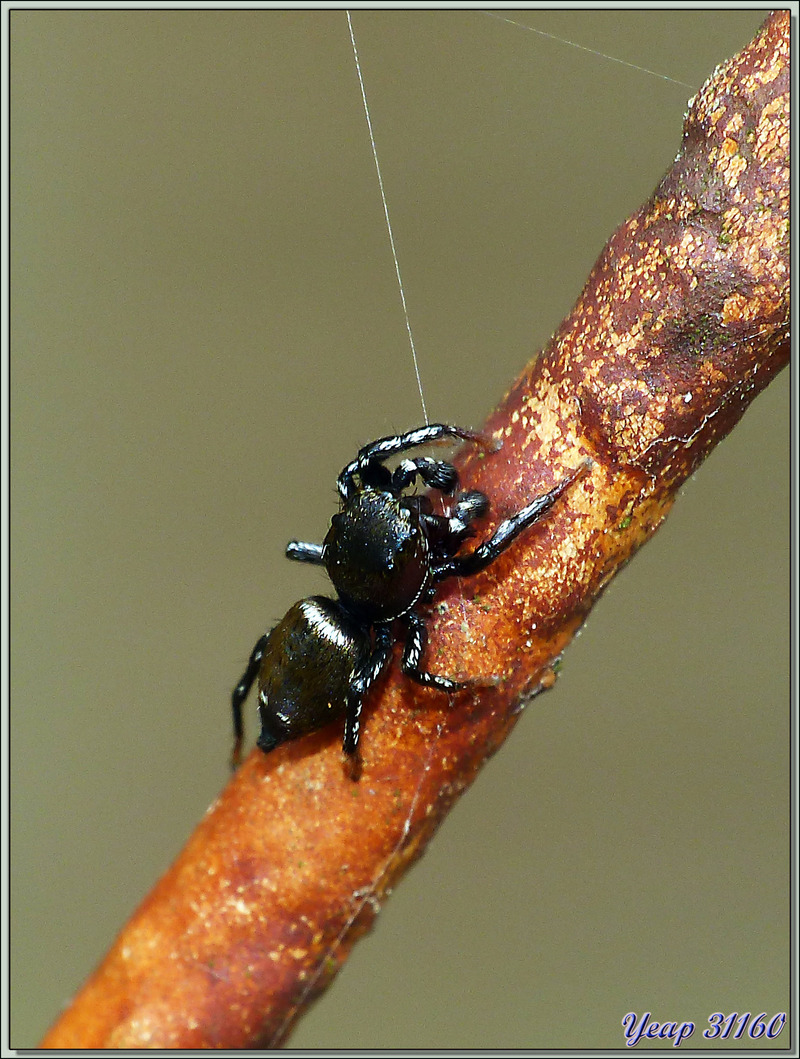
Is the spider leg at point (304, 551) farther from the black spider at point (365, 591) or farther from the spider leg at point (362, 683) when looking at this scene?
the spider leg at point (362, 683)

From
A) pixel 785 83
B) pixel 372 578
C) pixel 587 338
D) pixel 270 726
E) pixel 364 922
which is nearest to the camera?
pixel 785 83

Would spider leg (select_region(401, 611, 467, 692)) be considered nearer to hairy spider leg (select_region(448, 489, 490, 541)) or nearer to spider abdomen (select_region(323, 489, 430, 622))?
spider abdomen (select_region(323, 489, 430, 622))

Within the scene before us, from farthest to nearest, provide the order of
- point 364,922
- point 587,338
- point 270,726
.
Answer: point 270,726
point 364,922
point 587,338

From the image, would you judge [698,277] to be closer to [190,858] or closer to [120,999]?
[190,858]

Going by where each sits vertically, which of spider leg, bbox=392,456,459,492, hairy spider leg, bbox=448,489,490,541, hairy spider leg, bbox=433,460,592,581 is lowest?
hairy spider leg, bbox=433,460,592,581

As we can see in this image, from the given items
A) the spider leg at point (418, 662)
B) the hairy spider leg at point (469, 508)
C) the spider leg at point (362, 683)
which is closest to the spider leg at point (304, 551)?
the spider leg at point (362, 683)

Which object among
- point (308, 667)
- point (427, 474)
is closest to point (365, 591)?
point (308, 667)

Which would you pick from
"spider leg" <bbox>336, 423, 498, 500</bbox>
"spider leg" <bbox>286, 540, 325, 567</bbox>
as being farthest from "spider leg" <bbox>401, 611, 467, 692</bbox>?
"spider leg" <bbox>286, 540, 325, 567</bbox>

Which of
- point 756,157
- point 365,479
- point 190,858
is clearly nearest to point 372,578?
point 365,479
